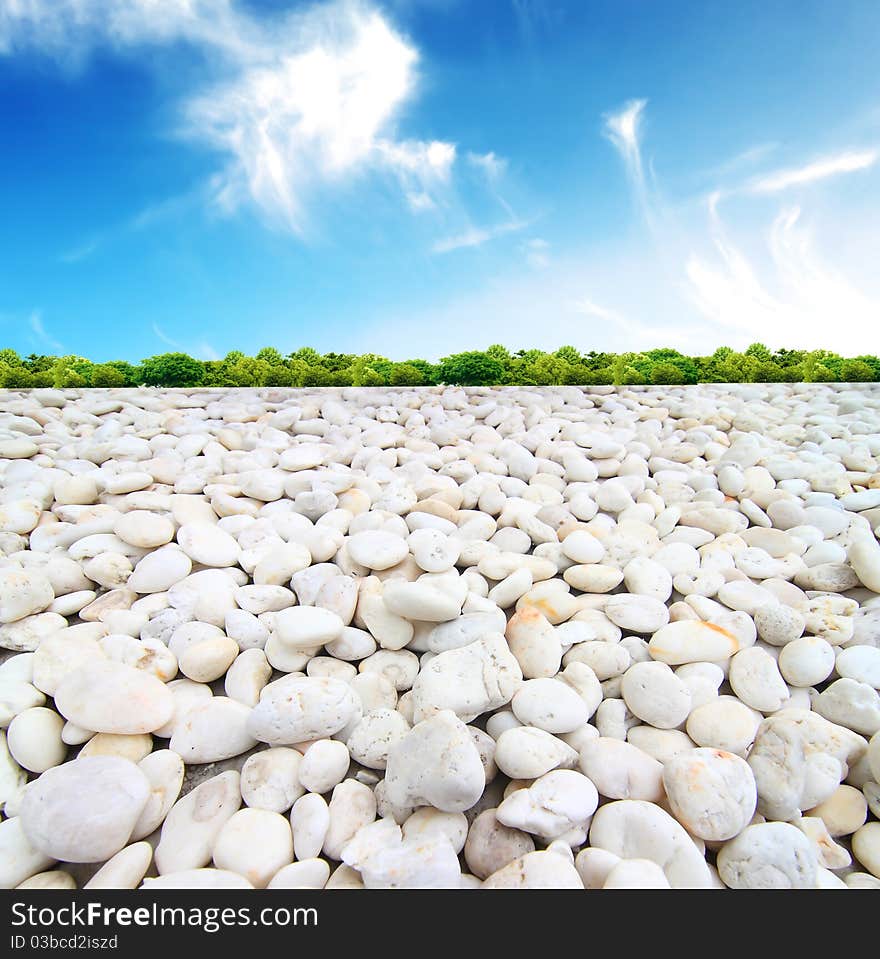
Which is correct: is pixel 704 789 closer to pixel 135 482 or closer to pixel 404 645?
pixel 404 645

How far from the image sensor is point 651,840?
80 centimetres

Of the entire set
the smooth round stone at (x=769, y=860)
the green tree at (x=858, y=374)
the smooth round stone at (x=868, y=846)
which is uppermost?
the green tree at (x=858, y=374)

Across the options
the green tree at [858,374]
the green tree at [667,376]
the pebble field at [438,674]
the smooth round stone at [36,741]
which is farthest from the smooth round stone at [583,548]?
the green tree at [858,374]

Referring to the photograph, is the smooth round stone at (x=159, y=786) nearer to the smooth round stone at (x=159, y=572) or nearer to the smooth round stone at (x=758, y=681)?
the smooth round stone at (x=159, y=572)

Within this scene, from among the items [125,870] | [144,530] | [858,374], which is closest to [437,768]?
[125,870]

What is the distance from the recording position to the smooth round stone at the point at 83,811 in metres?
0.81

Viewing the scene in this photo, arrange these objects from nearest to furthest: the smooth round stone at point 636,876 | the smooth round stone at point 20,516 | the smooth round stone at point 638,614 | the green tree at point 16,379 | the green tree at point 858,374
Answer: the smooth round stone at point 636,876
the smooth round stone at point 638,614
the smooth round stone at point 20,516
the green tree at point 16,379
the green tree at point 858,374

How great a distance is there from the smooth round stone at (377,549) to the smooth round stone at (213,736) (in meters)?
0.38

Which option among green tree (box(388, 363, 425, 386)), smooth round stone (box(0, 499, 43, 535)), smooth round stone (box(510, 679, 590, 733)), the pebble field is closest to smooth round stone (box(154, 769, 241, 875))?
the pebble field

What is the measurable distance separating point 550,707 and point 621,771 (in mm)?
130

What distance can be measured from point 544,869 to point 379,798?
0.84 feet

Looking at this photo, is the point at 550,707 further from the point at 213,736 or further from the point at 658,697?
the point at 213,736

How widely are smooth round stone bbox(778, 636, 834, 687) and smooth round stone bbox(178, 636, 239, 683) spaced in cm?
98
